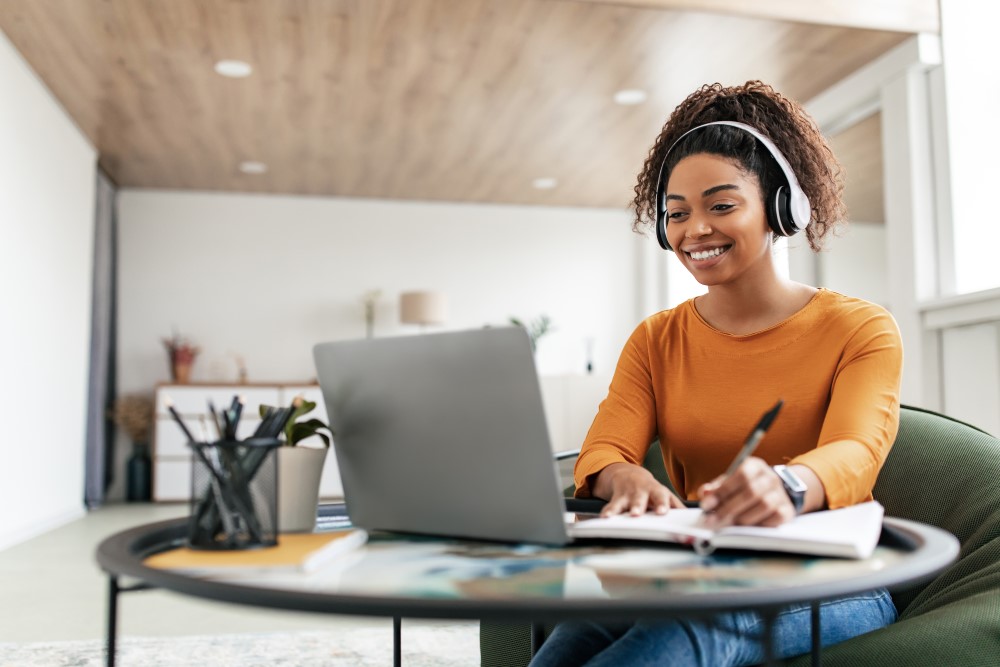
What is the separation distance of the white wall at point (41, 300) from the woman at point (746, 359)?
153 inches

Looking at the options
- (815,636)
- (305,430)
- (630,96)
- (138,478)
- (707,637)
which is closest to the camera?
(815,636)

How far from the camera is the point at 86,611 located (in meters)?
2.91

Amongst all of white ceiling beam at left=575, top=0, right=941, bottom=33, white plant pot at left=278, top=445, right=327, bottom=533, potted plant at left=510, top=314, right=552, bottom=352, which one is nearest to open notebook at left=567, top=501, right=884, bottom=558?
white plant pot at left=278, top=445, right=327, bottom=533

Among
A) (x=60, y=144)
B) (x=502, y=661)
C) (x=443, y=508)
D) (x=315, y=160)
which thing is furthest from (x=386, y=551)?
(x=315, y=160)

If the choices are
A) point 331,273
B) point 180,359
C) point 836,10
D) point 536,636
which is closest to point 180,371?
point 180,359

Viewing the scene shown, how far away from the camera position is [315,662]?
7.43 ft

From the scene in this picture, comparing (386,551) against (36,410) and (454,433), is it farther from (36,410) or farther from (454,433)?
(36,410)

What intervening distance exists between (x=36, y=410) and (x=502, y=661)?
413 centimetres

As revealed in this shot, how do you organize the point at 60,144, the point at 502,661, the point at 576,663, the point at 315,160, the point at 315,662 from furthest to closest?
the point at 315,160, the point at 60,144, the point at 315,662, the point at 502,661, the point at 576,663

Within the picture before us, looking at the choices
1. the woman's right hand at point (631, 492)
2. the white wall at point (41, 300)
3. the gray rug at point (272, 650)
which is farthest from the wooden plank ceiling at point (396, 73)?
the woman's right hand at point (631, 492)

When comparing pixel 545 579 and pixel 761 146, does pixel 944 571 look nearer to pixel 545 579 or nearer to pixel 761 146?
pixel 761 146

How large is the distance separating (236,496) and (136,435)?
21.7ft

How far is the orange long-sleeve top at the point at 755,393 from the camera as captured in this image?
3.63 feet

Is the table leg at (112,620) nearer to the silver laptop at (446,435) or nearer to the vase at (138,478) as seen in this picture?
the silver laptop at (446,435)
